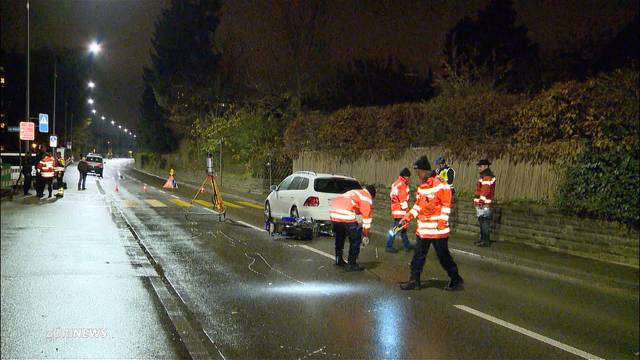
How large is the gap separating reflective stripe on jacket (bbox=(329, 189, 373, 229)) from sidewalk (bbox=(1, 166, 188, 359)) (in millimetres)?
3121

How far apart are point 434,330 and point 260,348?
204cm

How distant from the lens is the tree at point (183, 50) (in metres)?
52.9

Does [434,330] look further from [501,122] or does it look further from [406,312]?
[501,122]

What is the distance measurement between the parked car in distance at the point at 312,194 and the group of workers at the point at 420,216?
2.64 m

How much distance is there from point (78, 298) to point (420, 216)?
15.4 ft

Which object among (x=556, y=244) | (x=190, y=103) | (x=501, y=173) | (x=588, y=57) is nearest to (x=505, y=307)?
(x=556, y=244)

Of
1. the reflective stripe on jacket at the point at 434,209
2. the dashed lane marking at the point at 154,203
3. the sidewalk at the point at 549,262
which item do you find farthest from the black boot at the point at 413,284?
the dashed lane marking at the point at 154,203

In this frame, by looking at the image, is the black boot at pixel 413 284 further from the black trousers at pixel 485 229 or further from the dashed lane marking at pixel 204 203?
the dashed lane marking at pixel 204 203

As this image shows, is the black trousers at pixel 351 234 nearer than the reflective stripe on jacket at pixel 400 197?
Yes

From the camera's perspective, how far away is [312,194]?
15477mm

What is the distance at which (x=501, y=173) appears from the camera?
16094mm

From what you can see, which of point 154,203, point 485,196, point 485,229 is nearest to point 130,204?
point 154,203

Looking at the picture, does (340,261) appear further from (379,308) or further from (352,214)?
(379,308)

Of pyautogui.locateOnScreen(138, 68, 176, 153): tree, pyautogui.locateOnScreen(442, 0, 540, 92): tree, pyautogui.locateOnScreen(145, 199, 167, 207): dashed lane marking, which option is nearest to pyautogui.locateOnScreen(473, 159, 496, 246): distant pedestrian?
pyautogui.locateOnScreen(145, 199, 167, 207): dashed lane marking
